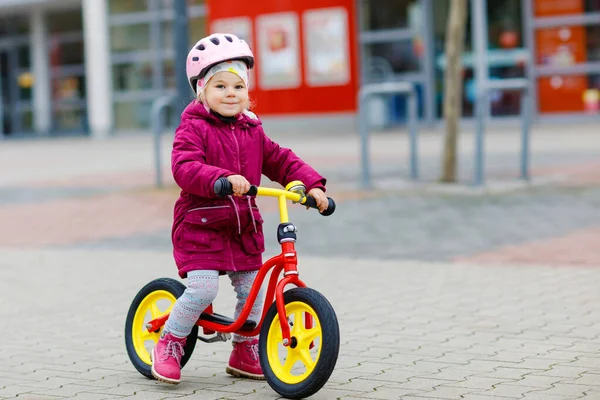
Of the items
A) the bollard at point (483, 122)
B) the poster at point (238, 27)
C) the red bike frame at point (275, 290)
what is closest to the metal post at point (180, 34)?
the bollard at point (483, 122)

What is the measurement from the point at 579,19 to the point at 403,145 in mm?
5753

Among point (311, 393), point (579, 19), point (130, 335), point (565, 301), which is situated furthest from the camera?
point (579, 19)

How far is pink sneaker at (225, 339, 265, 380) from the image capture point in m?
4.89

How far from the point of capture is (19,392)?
4.81 metres

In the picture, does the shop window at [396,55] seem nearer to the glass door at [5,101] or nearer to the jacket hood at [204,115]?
the glass door at [5,101]

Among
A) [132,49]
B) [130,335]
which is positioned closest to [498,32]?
[132,49]

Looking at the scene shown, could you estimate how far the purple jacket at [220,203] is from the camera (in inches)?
181

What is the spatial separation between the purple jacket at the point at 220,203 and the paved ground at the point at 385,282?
0.55 meters

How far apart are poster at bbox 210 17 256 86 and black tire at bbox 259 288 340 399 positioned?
21788 millimetres

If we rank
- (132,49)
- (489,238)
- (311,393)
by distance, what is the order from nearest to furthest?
(311,393), (489,238), (132,49)


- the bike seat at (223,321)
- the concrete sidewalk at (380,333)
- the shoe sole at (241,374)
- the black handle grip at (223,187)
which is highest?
the black handle grip at (223,187)

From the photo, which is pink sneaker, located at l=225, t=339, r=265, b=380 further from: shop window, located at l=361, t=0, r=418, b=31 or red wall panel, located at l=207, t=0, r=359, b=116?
shop window, located at l=361, t=0, r=418, b=31

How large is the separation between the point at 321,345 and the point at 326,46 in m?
21.5

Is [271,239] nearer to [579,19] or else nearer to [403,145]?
[403,145]
